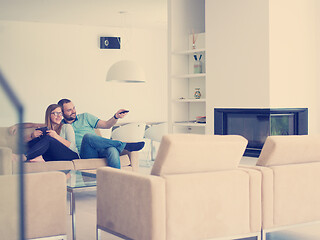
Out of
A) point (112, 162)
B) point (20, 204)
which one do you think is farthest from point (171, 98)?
point (20, 204)

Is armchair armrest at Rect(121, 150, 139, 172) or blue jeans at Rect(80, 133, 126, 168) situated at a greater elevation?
blue jeans at Rect(80, 133, 126, 168)

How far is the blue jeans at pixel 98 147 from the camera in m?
5.42

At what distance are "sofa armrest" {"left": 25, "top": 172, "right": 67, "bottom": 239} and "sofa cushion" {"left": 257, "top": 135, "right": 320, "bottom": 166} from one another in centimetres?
134

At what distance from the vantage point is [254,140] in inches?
273

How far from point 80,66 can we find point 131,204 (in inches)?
285

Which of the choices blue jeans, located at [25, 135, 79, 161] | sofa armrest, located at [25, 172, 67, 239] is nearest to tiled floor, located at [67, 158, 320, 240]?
sofa armrest, located at [25, 172, 67, 239]

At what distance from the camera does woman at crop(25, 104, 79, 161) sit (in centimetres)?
526

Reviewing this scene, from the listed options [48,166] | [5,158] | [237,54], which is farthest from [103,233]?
[237,54]

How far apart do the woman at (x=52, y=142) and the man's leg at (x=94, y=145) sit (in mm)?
117

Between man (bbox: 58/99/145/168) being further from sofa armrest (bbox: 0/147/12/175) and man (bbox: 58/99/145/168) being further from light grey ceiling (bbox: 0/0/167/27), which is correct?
light grey ceiling (bbox: 0/0/167/27)

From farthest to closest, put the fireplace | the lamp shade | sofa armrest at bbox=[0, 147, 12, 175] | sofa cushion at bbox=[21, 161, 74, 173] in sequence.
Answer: the lamp shade, the fireplace, sofa cushion at bbox=[21, 161, 74, 173], sofa armrest at bbox=[0, 147, 12, 175]

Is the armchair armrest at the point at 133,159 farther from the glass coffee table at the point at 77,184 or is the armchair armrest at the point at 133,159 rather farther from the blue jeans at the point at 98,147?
the glass coffee table at the point at 77,184

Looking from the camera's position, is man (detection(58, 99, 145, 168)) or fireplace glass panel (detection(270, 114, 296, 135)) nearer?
Result: man (detection(58, 99, 145, 168))

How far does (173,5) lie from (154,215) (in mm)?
5359
